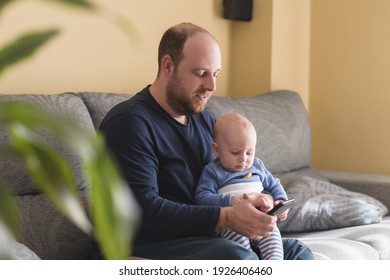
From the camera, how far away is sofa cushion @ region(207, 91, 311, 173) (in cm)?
309

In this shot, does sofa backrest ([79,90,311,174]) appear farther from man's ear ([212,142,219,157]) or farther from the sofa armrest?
man's ear ([212,142,219,157])

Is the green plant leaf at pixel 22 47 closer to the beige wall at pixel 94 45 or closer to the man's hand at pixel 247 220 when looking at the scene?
the man's hand at pixel 247 220

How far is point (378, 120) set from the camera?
3.78 metres

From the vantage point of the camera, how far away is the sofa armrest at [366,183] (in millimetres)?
3215

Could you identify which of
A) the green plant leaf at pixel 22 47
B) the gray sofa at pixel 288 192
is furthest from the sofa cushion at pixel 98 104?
the green plant leaf at pixel 22 47

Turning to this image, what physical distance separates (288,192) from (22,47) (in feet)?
7.81

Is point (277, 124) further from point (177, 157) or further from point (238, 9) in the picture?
point (177, 157)

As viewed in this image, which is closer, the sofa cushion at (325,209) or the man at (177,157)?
the man at (177,157)

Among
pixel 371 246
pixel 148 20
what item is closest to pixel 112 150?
pixel 371 246

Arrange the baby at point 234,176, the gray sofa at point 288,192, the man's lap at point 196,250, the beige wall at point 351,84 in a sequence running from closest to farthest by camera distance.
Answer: the man's lap at point 196,250, the baby at point 234,176, the gray sofa at point 288,192, the beige wall at point 351,84

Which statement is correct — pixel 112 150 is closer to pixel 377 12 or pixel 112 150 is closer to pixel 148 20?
pixel 148 20

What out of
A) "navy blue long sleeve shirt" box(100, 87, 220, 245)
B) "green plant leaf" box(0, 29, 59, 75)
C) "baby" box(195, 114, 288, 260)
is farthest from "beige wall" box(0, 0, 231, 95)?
"green plant leaf" box(0, 29, 59, 75)

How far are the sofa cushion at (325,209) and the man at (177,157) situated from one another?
1.53 feet

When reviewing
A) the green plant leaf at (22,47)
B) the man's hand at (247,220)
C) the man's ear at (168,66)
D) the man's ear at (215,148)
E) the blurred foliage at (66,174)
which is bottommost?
the man's hand at (247,220)
